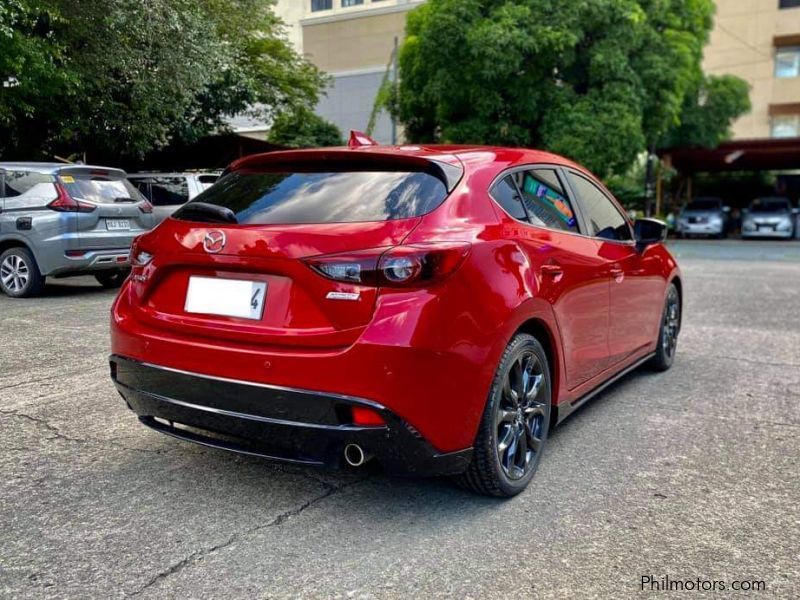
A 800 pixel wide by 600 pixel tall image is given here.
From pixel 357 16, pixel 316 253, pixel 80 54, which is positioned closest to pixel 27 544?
pixel 316 253

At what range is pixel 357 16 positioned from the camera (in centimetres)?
4341

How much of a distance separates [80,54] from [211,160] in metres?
8.39

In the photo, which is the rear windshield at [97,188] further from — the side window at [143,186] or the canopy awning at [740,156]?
the canopy awning at [740,156]

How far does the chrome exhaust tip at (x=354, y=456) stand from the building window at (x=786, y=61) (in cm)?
4119

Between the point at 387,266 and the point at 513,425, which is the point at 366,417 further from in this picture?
the point at 513,425

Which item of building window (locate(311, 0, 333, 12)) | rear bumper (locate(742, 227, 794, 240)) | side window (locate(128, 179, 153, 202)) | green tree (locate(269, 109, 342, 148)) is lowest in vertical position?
rear bumper (locate(742, 227, 794, 240))

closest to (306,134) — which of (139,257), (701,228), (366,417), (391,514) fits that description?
(701,228)

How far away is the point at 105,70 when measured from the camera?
1193 centimetres

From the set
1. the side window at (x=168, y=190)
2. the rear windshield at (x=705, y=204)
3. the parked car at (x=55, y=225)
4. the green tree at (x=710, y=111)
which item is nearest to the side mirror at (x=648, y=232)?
the parked car at (x=55, y=225)

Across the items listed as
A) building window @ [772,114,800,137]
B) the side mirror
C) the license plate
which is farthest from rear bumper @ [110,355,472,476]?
building window @ [772,114,800,137]

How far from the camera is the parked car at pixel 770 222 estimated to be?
26141 mm

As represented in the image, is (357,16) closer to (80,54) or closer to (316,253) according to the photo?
(80,54)

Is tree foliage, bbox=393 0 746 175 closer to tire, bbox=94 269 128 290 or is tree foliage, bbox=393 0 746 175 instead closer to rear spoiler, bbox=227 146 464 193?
tire, bbox=94 269 128 290

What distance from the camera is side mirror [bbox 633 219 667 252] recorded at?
4745 mm
